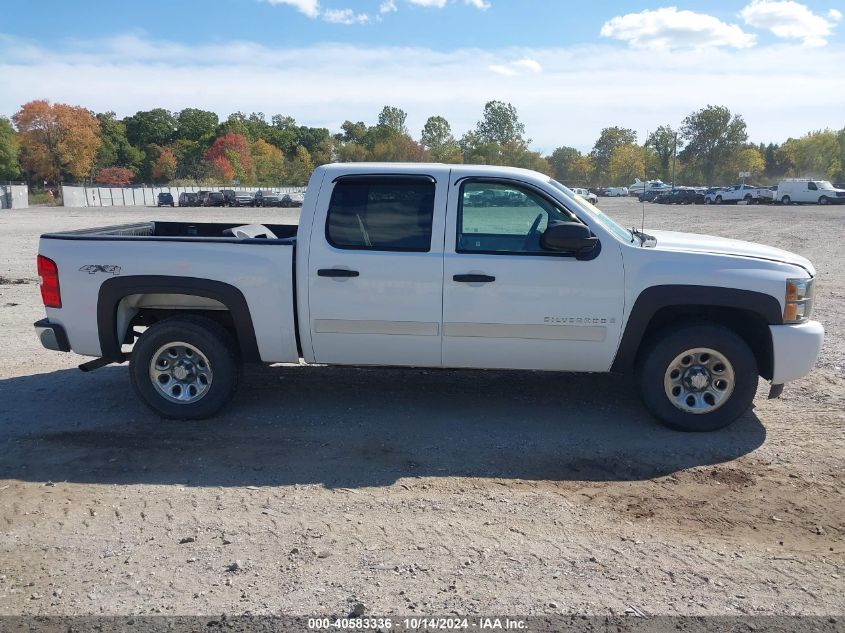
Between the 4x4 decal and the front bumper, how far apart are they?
499 cm

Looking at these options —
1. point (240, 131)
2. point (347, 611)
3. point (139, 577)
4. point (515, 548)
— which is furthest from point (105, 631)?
point (240, 131)

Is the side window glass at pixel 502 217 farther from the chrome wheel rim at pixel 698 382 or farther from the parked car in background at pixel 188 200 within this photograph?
the parked car in background at pixel 188 200

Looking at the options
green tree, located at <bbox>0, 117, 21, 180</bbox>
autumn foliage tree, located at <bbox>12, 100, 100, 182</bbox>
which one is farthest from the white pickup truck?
green tree, located at <bbox>0, 117, 21, 180</bbox>

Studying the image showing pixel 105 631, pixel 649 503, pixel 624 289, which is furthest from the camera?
pixel 624 289

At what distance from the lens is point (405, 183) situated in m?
5.75

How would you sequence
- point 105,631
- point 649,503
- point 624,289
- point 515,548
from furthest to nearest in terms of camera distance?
point 624,289
point 649,503
point 515,548
point 105,631

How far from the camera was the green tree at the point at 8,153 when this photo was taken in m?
89.0

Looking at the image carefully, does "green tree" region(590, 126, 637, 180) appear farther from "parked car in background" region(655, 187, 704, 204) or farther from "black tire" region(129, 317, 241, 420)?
"black tire" region(129, 317, 241, 420)

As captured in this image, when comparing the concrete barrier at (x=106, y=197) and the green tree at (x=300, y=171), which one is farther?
the green tree at (x=300, y=171)

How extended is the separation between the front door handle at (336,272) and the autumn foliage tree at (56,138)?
3875 inches

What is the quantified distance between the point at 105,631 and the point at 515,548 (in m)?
2.02

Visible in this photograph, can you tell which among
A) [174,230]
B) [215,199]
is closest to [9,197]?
[215,199]

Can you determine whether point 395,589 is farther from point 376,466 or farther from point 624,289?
point 624,289

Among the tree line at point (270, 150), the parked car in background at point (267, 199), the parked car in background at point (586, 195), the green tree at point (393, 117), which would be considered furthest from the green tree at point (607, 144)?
the parked car in background at point (586, 195)
